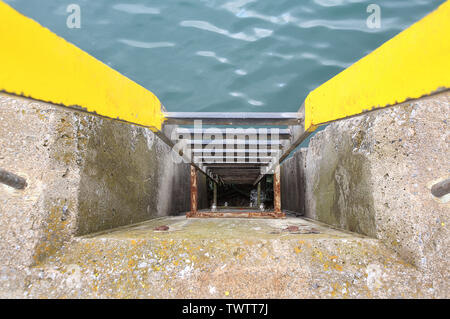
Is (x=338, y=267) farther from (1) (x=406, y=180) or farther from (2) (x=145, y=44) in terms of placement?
(2) (x=145, y=44)

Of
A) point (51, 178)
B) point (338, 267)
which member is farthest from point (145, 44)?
point (338, 267)

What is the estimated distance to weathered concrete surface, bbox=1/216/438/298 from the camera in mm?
1247

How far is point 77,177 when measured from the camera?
1.59m

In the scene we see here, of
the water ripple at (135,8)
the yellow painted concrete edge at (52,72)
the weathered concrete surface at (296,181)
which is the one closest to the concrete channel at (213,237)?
the yellow painted concrete edge at (52,72)

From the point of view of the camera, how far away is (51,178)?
58.8 inches

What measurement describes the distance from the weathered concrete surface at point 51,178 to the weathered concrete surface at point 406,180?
7.23 ft

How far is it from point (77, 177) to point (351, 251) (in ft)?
6.74

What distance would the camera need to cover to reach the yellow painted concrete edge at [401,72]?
0.82 metres

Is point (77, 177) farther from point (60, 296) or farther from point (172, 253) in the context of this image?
point (172, 253)

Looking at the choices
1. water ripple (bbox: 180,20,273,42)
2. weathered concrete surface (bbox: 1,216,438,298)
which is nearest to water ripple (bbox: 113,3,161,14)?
water ripple (bbox: 180,20,273,42)

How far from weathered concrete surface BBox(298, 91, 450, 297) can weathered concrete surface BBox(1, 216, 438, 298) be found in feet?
0.43
